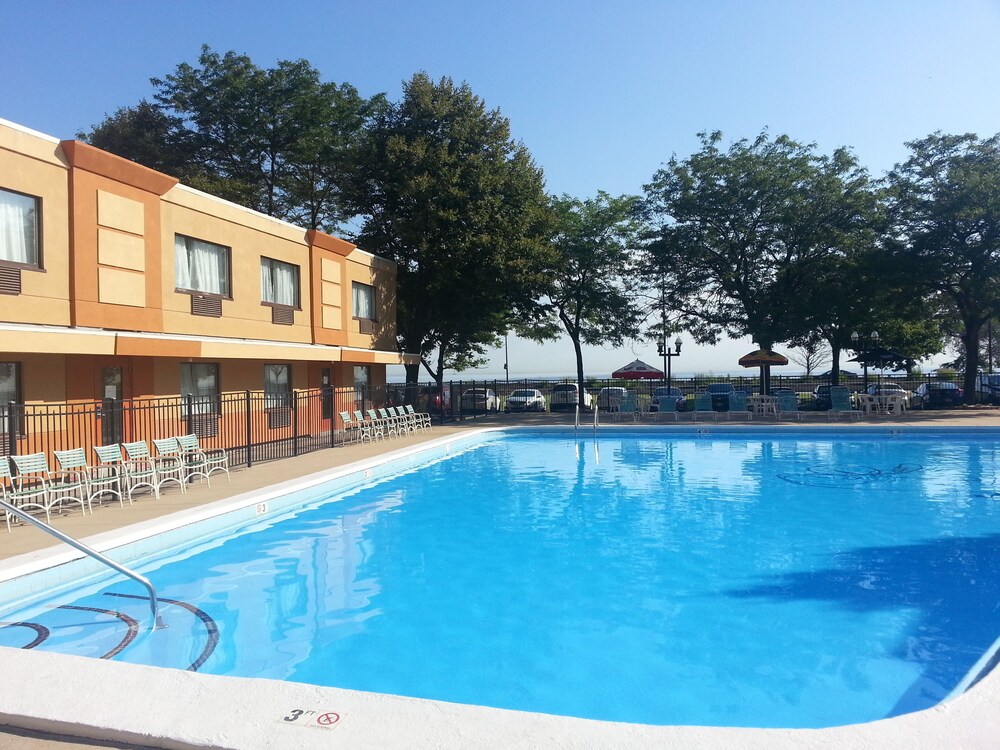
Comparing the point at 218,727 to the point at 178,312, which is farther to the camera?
the point at 178,312

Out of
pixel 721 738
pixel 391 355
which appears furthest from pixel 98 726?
pixel 391 355

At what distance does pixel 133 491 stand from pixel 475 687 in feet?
28.8

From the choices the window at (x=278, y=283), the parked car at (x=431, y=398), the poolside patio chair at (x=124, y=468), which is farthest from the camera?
the parked car at (x=431, y=398)

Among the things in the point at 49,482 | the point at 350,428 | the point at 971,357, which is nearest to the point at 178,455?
the point at 49,482

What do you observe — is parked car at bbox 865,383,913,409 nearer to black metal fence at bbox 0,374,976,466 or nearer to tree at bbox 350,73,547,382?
black metal fence at bbox 0,374,976,466

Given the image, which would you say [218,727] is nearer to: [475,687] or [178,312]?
[475,687]

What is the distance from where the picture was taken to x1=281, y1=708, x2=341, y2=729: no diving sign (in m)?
3.73

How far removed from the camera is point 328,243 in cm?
2220

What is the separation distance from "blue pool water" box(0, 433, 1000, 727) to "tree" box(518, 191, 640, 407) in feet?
60.6

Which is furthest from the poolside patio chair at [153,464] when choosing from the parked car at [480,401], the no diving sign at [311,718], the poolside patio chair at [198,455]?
the parked car at [480,401]

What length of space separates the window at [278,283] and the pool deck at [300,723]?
16.0 metres

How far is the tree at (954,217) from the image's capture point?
23.4 meters

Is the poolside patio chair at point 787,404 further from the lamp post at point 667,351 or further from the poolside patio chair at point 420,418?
the poolside patio chair at point 420,418

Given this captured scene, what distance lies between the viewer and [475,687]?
5543 mm
